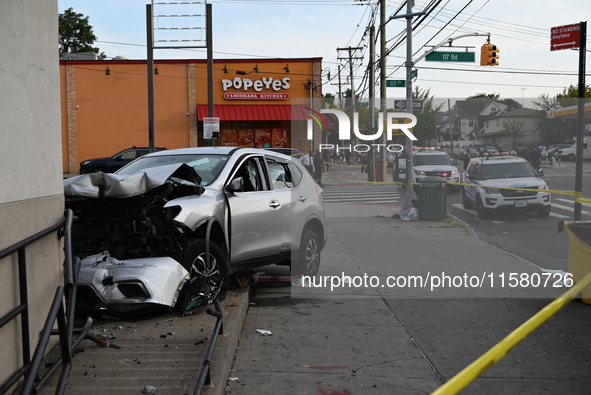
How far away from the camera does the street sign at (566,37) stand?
29.1 ft

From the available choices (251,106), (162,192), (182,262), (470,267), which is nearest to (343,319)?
(182,262)

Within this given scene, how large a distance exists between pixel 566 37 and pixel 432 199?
6.95m

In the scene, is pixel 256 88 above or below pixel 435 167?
above

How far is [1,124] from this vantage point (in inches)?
158

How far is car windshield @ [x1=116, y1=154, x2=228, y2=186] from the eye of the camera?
7.58m

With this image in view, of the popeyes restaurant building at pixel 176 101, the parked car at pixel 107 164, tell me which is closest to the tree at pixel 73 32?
the popeyes restaurant building at pixel 176 101

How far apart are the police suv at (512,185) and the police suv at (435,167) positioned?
5027 mm

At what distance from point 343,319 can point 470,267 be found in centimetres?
320

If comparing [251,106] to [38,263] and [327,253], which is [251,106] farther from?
[38,263]

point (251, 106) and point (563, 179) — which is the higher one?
point (251, 106)

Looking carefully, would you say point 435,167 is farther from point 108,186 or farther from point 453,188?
point 108,186

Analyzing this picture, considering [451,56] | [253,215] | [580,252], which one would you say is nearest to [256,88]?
[451,56]

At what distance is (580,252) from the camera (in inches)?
294

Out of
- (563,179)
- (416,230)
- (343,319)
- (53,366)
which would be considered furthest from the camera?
(416,230)
